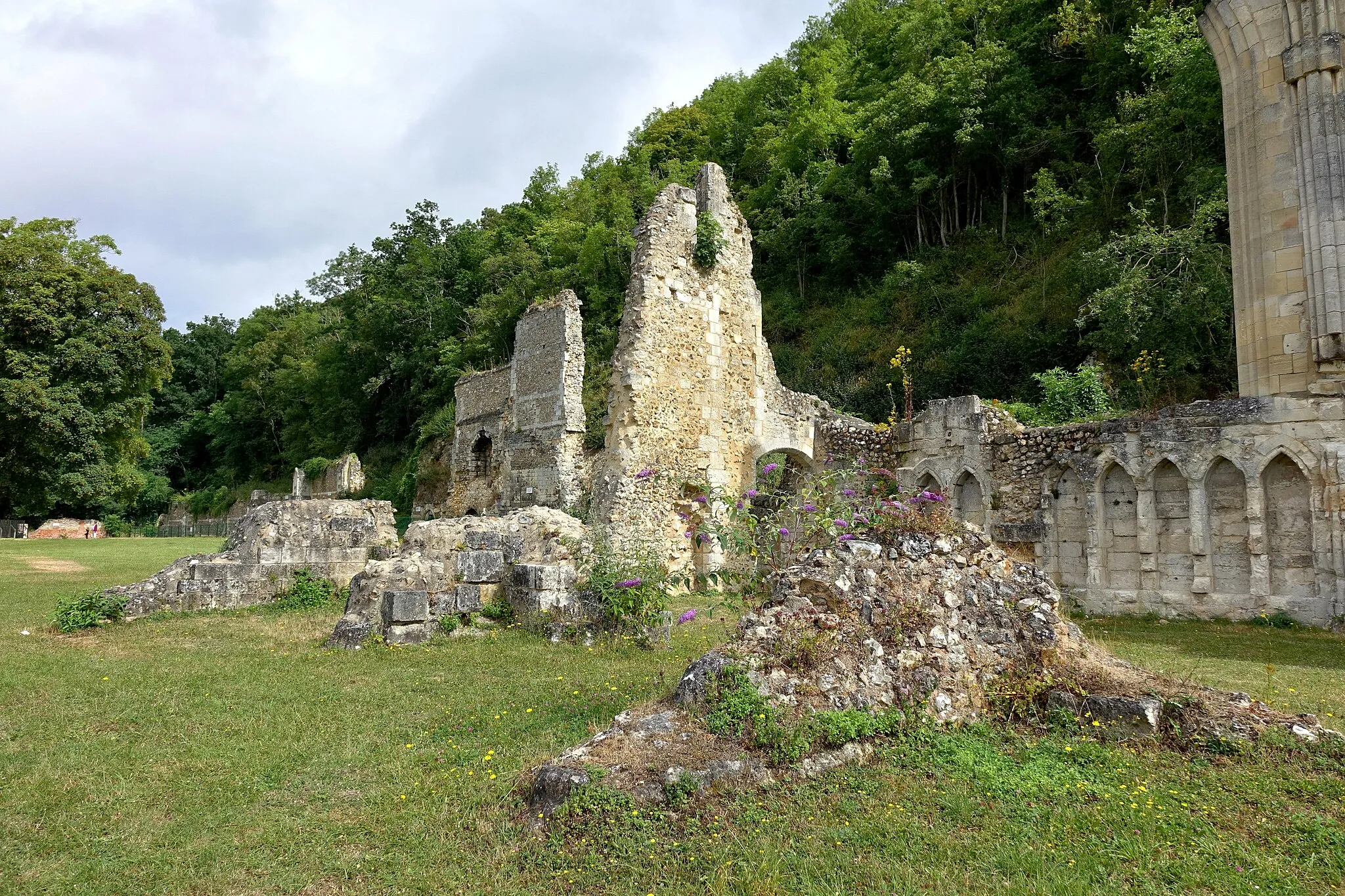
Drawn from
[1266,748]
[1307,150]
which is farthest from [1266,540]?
[1266,748]

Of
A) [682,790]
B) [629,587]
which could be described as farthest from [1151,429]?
[682,790]

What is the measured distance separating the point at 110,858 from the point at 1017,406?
55.3 ft

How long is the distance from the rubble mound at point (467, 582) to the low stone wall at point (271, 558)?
99.8 inches

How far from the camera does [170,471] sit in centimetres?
6012

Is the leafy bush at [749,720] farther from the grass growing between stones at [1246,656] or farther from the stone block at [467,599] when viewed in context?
the stone block at [467,599]

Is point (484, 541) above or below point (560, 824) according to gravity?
above

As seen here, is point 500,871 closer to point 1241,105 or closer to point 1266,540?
point 1266,540

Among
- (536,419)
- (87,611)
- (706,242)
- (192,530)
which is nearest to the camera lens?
(87,611)

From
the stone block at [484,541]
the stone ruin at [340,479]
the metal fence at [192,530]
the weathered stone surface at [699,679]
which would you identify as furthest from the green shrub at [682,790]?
the metal fence at [192,530]

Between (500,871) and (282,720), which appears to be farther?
(282,720)

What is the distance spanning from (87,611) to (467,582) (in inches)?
199

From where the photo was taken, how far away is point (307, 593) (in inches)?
514

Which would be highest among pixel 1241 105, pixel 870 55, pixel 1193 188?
pixel 870 55

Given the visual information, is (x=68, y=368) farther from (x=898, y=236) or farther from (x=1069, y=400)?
(x=1069, y=400)
